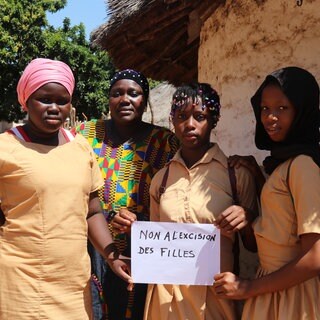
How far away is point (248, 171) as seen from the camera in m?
2.28

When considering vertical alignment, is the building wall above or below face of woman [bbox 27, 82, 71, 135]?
above

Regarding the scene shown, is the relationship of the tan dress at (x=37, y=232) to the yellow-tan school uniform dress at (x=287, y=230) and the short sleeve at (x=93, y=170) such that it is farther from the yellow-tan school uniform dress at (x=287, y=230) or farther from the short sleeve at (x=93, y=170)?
the yellow-tan school uniform dress at (x=287, y=230)

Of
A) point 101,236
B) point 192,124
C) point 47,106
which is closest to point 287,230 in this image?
point 192,124

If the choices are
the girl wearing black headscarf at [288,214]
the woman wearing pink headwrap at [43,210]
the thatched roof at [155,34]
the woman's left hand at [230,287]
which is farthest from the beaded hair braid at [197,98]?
the thatched roof at [155,34]

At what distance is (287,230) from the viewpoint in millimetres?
1908

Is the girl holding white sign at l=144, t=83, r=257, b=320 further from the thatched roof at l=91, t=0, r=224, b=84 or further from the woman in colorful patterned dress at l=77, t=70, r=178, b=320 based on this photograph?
the thatched roof at l=91, t=0, r=224, b=84

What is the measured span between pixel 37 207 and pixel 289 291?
1.04m

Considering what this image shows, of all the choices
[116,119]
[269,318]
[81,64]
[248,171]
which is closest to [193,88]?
[248,171]

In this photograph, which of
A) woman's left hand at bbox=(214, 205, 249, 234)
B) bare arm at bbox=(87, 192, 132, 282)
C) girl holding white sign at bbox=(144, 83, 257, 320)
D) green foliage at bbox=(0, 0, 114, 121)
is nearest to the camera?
woman's left hand at bbox=(214, 205, 249, 234)

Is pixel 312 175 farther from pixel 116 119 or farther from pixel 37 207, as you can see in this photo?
pixel 116 119

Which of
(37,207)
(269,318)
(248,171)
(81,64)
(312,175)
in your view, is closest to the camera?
(312,175)

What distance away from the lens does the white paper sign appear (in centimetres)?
212

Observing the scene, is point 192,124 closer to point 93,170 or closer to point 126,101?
point 93,170

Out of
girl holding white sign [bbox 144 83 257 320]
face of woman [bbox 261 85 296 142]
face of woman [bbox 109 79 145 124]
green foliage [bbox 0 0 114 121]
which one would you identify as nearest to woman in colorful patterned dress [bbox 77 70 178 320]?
face of woman [bbox 109 79 145 124]
